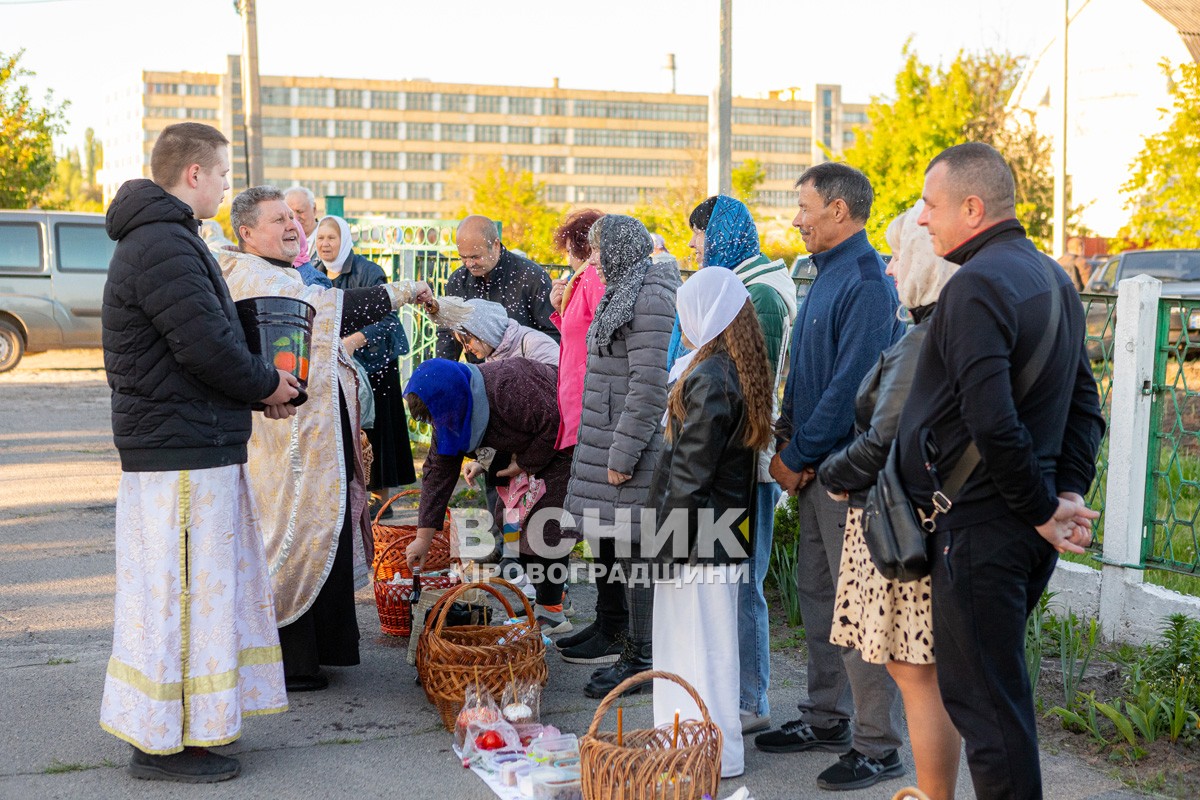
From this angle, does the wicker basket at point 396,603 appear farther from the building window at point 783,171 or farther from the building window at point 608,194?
the building window at point 783,171

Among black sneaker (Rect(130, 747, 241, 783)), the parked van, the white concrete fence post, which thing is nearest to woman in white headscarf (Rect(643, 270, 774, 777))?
black sneaker (Rect(130, 747, 241, 783))

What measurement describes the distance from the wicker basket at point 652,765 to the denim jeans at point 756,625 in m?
0.91

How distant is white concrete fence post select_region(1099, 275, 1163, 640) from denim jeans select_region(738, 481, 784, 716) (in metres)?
1.88

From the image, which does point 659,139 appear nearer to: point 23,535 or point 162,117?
point 162,117

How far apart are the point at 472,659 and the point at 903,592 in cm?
187

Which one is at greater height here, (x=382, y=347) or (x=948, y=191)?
(x=948, y=191)

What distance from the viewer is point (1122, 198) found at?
38250mm

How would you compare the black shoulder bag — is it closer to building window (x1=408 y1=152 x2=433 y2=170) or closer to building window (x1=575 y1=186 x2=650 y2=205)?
building window (x1=408 y1=152 x2=433 y2=170)

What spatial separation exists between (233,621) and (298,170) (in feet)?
365

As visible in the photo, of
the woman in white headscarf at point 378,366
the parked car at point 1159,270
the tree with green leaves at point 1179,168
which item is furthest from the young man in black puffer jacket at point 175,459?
Result: the tree with green leaves at point 1179,168

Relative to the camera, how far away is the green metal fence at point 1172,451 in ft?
17.4

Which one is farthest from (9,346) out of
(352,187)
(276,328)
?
(352,187)

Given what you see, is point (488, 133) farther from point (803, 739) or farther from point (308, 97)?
point (803, 739)

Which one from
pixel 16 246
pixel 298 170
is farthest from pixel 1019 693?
pixel 298 170
